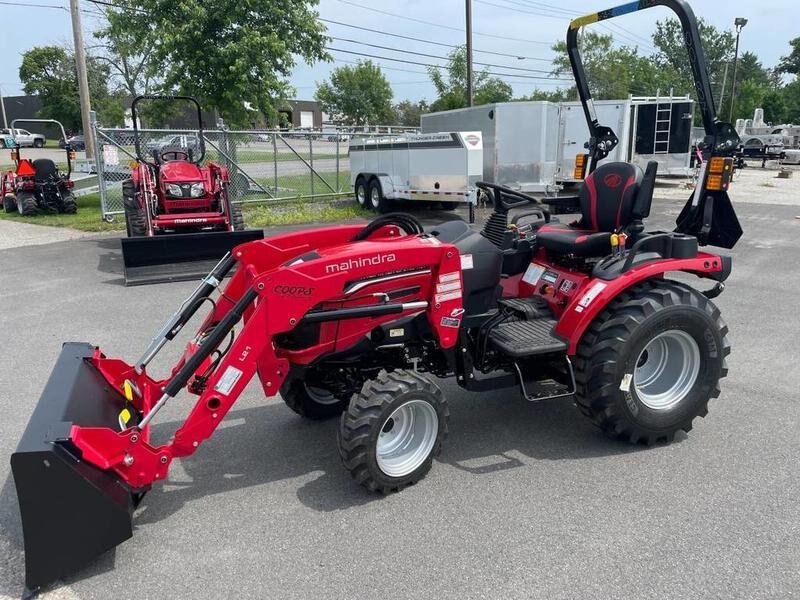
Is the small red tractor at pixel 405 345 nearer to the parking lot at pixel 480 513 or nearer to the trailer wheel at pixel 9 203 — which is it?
the parking lot at pixel 480 513

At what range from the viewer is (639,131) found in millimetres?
19062

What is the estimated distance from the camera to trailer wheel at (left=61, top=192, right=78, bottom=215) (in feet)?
47.2

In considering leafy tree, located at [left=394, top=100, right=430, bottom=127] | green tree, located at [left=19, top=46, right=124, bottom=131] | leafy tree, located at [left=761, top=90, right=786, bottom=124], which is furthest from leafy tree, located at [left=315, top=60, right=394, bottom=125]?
leafy tree, located at [left=761, top=90, right=786, bottom=124]

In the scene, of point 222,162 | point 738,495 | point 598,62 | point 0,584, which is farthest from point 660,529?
point 598,62

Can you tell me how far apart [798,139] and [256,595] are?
42749 mm

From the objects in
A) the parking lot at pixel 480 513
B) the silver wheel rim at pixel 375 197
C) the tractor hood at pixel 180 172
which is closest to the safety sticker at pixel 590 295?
the parking lot at pixel 480 513

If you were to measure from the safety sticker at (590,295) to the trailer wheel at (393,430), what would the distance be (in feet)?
3.26

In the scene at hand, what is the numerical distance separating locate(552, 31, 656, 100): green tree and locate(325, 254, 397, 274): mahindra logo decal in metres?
50.9

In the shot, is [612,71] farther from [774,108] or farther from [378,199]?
[378,199]

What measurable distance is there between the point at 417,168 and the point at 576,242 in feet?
34.2

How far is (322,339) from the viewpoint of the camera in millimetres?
3412

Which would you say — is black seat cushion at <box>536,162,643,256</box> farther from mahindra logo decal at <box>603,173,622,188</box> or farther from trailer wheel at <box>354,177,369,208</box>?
trailer wheel at <box>354,177,369,208</box>

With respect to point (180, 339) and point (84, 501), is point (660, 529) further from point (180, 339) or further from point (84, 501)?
point (180, 339)

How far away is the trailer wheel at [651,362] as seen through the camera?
11.9 ft
